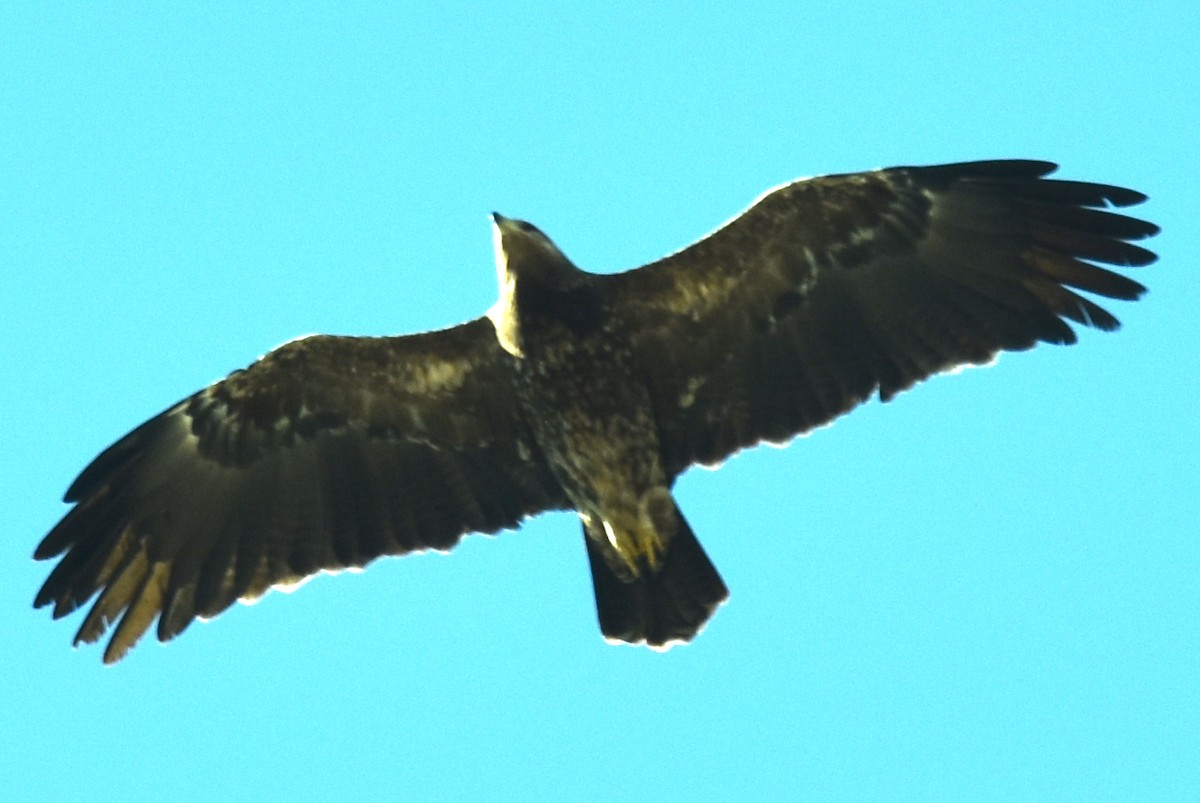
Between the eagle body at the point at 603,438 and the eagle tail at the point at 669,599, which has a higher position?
the eagle body at the point at 603,438

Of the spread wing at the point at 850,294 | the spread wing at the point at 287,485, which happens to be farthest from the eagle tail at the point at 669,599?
the spread wing at the point at 287,485

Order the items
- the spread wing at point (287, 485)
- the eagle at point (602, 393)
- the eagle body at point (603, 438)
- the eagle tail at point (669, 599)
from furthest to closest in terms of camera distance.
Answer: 1. the spread wing at point (287, 485)
2. the eagle tail at point (669, 599)
3. the eagle at point (602, 393)
4. the eagle body at point (603, 438)

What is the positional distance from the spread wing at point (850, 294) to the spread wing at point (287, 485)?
1.07 m

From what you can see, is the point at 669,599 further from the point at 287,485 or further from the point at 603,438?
the point at 287,485

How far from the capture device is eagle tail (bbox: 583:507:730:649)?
11812mm

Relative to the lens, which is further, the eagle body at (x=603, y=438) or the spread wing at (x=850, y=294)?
the spread wing at (x=850, y=294)

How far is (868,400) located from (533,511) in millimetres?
2128

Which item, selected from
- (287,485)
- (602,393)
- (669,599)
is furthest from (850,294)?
(287,485)

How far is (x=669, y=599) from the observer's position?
1184 cm

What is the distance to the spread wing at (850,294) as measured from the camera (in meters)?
11.7

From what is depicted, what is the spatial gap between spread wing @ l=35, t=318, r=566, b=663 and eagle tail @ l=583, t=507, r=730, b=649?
0.75 m

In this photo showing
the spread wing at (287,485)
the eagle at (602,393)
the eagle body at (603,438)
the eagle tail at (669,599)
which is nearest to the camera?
the eagle body at (603,438)

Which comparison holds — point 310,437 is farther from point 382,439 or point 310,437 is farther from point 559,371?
point 559,371

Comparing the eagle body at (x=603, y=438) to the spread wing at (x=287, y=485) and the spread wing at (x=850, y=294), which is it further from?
the spread wing at (x=287, y=485)
